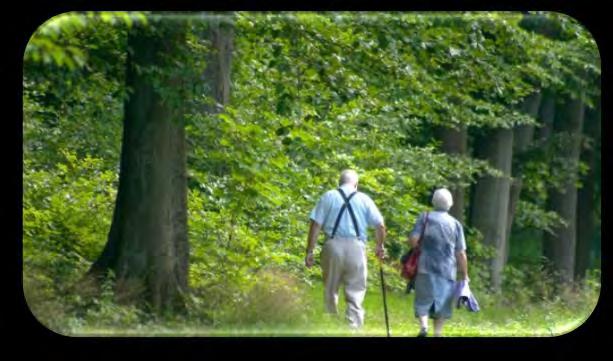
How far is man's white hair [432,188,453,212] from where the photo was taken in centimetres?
1994

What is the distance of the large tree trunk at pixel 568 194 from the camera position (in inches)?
790

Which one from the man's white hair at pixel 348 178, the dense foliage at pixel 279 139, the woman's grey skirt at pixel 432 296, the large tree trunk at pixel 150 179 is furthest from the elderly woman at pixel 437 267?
the large tree trunk at pixel 150 179

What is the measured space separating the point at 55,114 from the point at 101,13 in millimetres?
1325

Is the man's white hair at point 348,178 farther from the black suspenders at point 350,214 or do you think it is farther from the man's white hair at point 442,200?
the man's white hair at point 442,200

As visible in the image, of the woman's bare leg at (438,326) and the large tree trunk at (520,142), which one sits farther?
the large tree trunk at (520,142)

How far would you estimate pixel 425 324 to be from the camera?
1953cm

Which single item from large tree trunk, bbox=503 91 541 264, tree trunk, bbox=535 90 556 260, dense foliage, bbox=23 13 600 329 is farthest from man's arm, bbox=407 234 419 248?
tree trunk, bbox=535 90 556 260

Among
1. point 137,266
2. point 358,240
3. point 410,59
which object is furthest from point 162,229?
point 410,59

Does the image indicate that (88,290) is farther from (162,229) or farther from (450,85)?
(450,85)

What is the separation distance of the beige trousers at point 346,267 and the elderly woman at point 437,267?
516mm

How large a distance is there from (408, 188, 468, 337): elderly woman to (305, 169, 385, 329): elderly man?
42cm

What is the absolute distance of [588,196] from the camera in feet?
65.5

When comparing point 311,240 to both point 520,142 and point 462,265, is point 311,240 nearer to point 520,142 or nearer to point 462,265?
point 462,265

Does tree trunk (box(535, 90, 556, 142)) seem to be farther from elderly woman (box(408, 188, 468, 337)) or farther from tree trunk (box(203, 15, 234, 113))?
tree trunk (box(203, 15, 234, 113))
